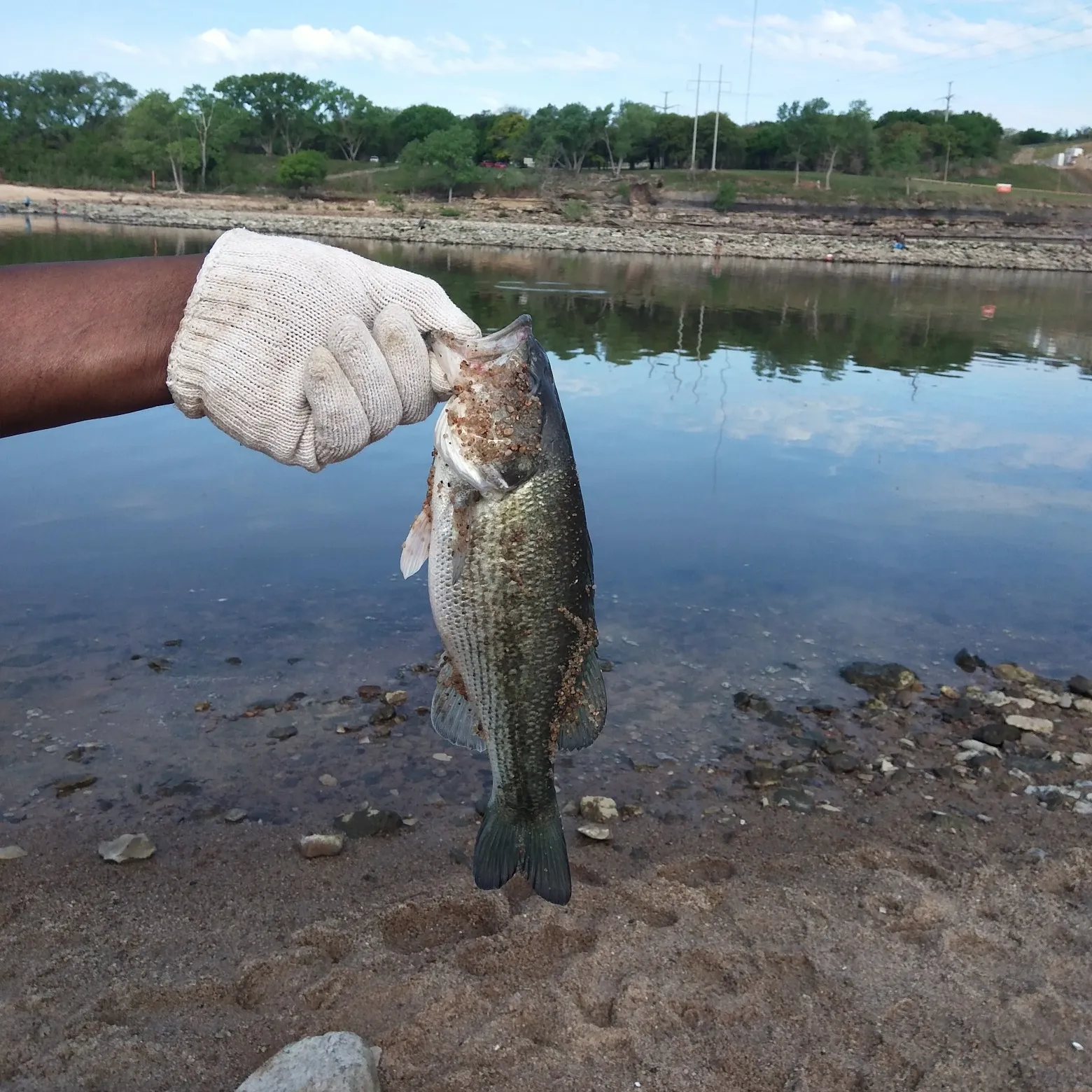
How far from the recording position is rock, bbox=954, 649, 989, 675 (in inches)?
296

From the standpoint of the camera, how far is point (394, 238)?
57.7 metres

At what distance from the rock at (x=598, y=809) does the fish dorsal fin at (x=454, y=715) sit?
1.96 meters

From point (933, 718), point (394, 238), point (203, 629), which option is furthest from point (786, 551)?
point (394, 238)

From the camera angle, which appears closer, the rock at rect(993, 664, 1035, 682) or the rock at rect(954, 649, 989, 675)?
the rock at rect(993, 664, 1035, 682)

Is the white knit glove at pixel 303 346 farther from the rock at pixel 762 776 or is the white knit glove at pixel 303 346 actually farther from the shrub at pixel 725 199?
the shrub at pixel 725 199

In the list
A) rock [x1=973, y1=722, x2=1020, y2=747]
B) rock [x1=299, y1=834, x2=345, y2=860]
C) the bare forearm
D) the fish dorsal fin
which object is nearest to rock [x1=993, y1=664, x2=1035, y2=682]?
rock [x1=973, y1=722, x2=1020, y2=747]

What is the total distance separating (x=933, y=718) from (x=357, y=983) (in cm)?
437

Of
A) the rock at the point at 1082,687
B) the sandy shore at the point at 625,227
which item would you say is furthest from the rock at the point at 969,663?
the sandy shore at the point at 625,227

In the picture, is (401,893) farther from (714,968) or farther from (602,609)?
(602,609)

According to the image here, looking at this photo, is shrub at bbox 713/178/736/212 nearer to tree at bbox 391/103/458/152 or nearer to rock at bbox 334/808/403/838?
tree at bbox 391/103/458/152

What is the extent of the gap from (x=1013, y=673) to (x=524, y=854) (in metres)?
5.33

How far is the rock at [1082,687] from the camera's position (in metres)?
7.17

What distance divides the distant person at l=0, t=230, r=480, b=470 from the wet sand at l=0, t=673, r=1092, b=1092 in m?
2.16

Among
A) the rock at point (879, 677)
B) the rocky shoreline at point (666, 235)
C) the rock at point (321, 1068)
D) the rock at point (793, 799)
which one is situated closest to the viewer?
the rock at point (321, 1068)
